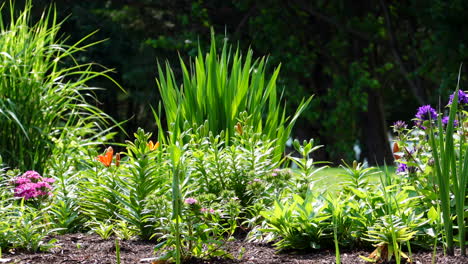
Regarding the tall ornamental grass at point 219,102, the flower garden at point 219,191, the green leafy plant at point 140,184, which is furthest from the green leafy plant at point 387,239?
the tall ornamental grass at point 219,102

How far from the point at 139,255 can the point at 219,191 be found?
30.6 inches

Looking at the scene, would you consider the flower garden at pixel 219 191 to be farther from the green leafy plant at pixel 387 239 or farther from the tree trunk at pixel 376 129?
the tree trunk at pixel 376 129

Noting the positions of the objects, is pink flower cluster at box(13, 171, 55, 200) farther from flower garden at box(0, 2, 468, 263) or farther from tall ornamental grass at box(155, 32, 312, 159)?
tall ornamental grass at box(155, 32, 312, 159)

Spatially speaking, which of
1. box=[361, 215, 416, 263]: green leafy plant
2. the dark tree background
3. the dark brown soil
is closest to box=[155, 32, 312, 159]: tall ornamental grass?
the dark brown soil

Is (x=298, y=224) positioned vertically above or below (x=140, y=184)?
below

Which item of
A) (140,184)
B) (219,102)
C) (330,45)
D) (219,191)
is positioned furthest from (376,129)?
(140,184)

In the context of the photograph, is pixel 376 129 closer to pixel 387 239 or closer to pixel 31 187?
pixel 31 187

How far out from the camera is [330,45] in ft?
35.3

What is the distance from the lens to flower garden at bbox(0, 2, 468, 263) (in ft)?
8.24

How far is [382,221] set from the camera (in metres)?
2.70

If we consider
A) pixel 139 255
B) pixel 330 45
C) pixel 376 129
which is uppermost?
pixel 330 45

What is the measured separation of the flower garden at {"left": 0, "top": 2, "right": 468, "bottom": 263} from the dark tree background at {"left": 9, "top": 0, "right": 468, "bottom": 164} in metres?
5.61

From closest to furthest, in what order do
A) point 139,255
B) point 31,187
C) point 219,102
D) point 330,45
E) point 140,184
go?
1. point 139,255
2. point 140,184
3. point 31,187
4. point 219,102
5. point 330,45

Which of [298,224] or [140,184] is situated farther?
[140,184]
